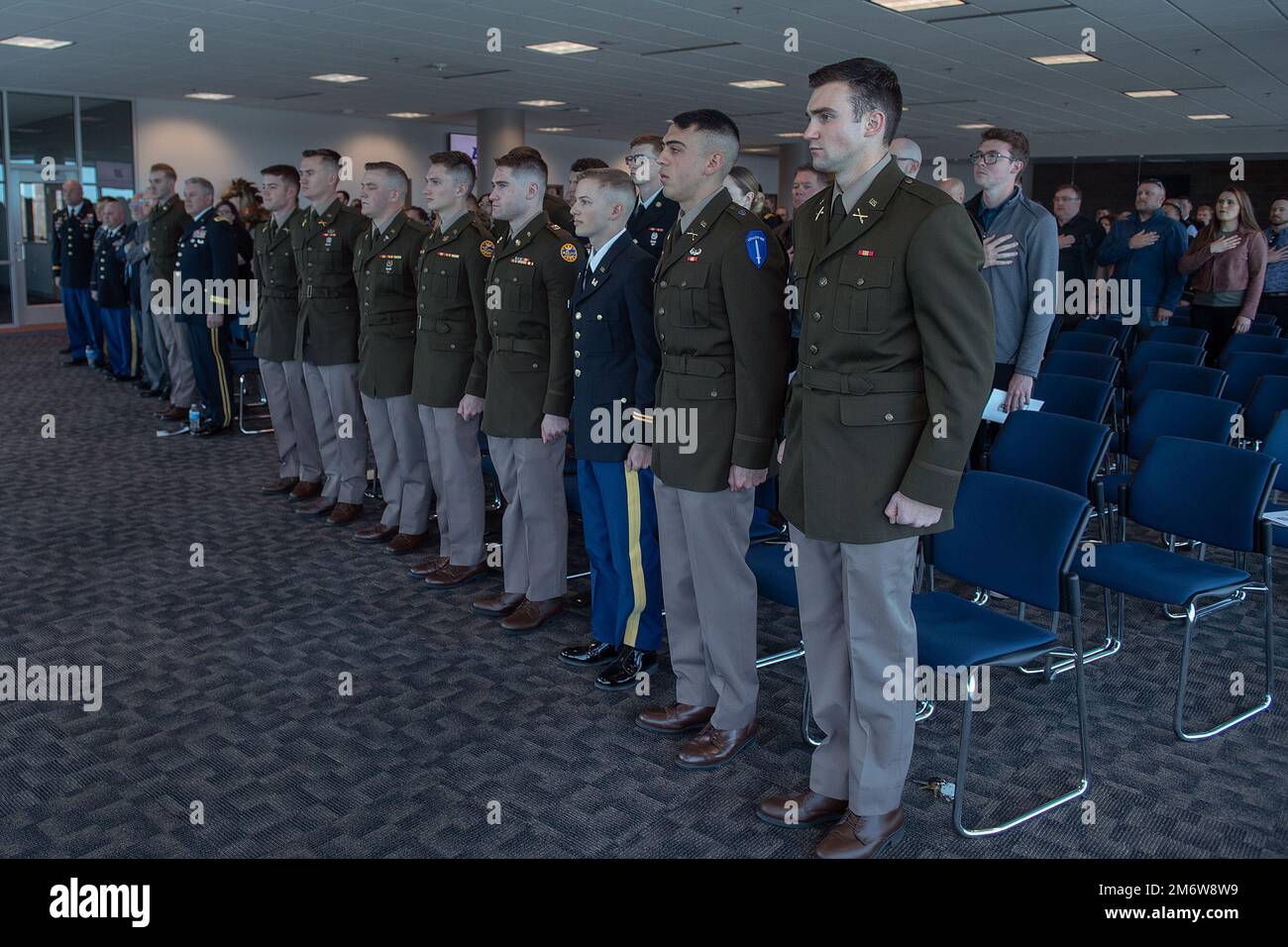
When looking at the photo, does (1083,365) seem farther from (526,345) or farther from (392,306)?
(392,306)

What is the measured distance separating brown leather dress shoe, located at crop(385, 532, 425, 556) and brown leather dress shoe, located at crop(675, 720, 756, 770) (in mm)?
2431

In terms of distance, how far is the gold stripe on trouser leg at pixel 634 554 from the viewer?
3.65 m

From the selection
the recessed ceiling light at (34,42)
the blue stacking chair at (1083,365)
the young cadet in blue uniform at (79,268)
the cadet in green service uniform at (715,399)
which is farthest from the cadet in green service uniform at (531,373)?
the recessed ceiling light at (34,42)

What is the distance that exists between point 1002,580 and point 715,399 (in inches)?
38.8

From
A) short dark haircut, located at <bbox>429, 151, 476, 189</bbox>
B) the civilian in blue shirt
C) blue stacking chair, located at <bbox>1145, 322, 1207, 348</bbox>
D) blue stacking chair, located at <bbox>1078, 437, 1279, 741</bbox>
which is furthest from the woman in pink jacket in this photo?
short dark haircut, located at <bbox>429, 151, 476, 189</bbox>

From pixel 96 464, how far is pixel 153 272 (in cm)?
213

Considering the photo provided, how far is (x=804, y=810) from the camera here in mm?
2799

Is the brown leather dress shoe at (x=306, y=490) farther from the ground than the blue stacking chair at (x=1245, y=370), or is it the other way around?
the blue stacking chair at (x=1245, y=370)

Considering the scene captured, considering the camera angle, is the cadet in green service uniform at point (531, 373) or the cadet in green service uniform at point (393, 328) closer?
the cadet in green service uniform at point (531, 373)

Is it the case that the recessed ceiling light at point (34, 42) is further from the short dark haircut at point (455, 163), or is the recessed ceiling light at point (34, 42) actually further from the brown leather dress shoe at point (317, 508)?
the short dark haircut at point (455, 163)

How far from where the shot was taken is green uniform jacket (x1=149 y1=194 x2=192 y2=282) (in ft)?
26.7

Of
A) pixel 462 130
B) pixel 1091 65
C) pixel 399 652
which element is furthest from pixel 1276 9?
pixel 462 130

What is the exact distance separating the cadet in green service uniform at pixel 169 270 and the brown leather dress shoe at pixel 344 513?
3181mm

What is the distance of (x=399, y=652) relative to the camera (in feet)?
13.2
